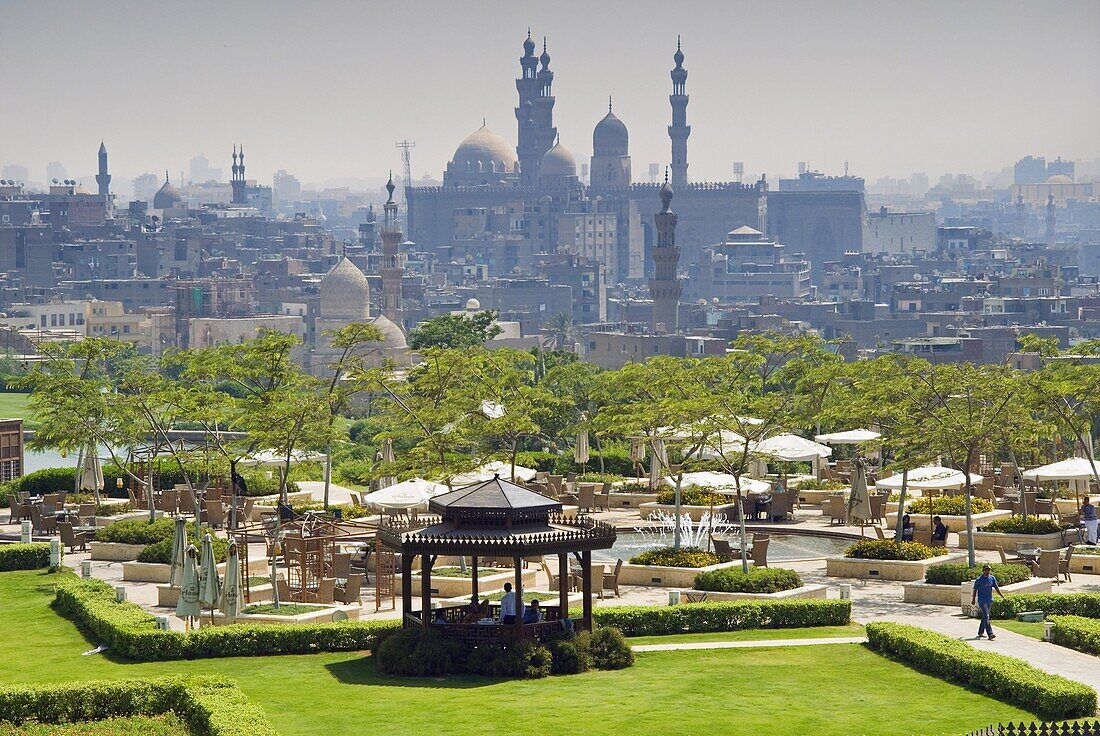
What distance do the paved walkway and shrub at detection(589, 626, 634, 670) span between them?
115 cm

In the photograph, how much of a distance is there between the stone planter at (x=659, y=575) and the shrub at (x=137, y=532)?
8391 millimetres

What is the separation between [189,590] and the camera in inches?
1024

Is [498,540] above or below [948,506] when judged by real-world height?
above

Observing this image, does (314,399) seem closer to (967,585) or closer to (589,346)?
(967,585)

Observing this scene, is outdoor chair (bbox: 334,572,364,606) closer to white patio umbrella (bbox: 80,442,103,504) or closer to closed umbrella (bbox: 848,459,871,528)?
closed umbrella (bbox: 848,459,871,528)

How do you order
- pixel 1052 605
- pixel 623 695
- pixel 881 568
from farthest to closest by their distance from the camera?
pixel 881 568
pixel 1052 605
pixel 623 695

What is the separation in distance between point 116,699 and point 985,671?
10127mm

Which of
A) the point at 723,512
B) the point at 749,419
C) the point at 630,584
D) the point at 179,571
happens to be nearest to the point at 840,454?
the point at 723,512

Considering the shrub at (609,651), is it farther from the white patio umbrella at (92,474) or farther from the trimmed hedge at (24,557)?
the white patio umbrella at (92,474)

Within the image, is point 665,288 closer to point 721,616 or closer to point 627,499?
point 627,499

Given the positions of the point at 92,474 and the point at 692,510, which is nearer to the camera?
the point at 692,510

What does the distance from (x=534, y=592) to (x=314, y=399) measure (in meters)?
10.3

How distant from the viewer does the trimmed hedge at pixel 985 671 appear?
20.5 m

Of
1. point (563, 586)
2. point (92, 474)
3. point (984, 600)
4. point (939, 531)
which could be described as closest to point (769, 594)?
point (984, 600)
